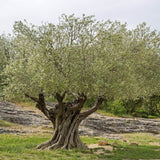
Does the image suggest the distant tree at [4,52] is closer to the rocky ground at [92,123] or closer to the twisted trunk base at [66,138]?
the twisted trunk base at [66,138]

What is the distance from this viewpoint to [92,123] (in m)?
40.9

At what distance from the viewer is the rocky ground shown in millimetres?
37000

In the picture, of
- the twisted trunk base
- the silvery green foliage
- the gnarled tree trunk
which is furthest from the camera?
the gnarled tree trunk

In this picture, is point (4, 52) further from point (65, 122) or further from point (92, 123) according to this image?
point (92, 123)

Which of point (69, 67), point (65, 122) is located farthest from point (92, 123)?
point (69, 67)

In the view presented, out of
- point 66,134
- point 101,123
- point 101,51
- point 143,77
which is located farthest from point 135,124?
point 101,51

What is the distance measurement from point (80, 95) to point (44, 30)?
6.27 m

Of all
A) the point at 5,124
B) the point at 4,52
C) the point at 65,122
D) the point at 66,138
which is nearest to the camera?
the point at 66,138

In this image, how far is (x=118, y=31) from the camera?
2078 centimetres

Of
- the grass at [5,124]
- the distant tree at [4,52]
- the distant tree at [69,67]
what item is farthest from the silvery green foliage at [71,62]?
the grass at [5,124]

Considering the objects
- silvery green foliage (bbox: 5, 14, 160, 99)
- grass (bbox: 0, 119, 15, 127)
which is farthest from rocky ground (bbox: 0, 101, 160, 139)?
silvery green foliage (bbox: 5, 14, 160, 99)

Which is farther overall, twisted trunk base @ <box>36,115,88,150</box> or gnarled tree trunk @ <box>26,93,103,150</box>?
gnarled tree trunk @ <box>26,93,103,150</box>

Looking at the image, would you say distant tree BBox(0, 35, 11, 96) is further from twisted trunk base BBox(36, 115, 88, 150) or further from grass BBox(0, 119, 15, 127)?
grass BBox(0, 119, 15, 127)

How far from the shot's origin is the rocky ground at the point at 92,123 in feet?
121
